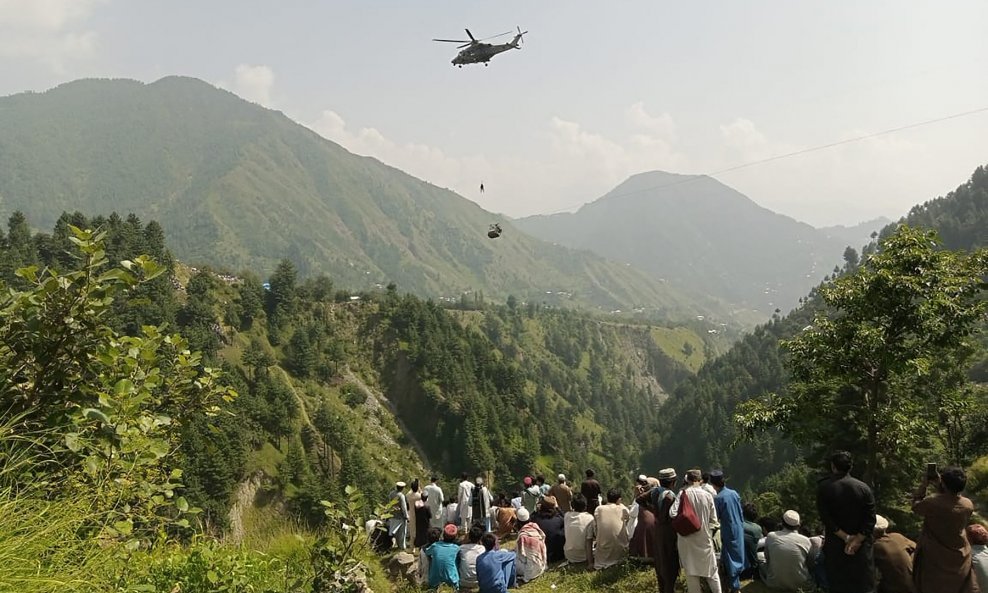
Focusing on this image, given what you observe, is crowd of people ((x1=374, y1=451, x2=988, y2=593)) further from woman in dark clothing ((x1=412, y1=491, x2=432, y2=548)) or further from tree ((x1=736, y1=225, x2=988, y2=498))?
tree ((x1=736, y1=225, x2=988, y2=498))

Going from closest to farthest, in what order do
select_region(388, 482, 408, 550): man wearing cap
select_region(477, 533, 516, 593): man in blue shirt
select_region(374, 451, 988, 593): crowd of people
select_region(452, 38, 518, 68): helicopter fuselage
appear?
select_region(374, 451, 988, 593): crowd of people
select_region(477, 533, 516, 593): man in blue shirt
select_region(388, 482, 408, 550): man wearing cap
select_region(452, 38, 518, 68): helicopter fuselage

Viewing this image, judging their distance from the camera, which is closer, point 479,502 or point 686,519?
point 686,519

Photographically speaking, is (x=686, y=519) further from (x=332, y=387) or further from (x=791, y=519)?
(x=332, y=387)

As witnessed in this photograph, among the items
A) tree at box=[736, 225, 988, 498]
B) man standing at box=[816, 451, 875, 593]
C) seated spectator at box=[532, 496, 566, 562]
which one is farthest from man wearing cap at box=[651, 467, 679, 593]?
tree at box=[736, 225, 988, 498]

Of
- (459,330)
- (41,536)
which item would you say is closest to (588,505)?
(41,536)

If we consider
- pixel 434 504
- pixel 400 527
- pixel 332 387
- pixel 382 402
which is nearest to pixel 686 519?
pixel 400 527

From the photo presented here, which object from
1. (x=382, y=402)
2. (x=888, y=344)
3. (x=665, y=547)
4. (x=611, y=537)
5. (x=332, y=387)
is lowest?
(x=382, y=402)

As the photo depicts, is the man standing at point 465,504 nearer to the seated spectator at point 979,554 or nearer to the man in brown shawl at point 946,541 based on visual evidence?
the man in brown shawl at point 946,541

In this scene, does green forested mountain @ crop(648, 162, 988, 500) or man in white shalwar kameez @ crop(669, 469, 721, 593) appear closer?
man in white shalwar kameez @ crop(669, 469, 721, 593)
